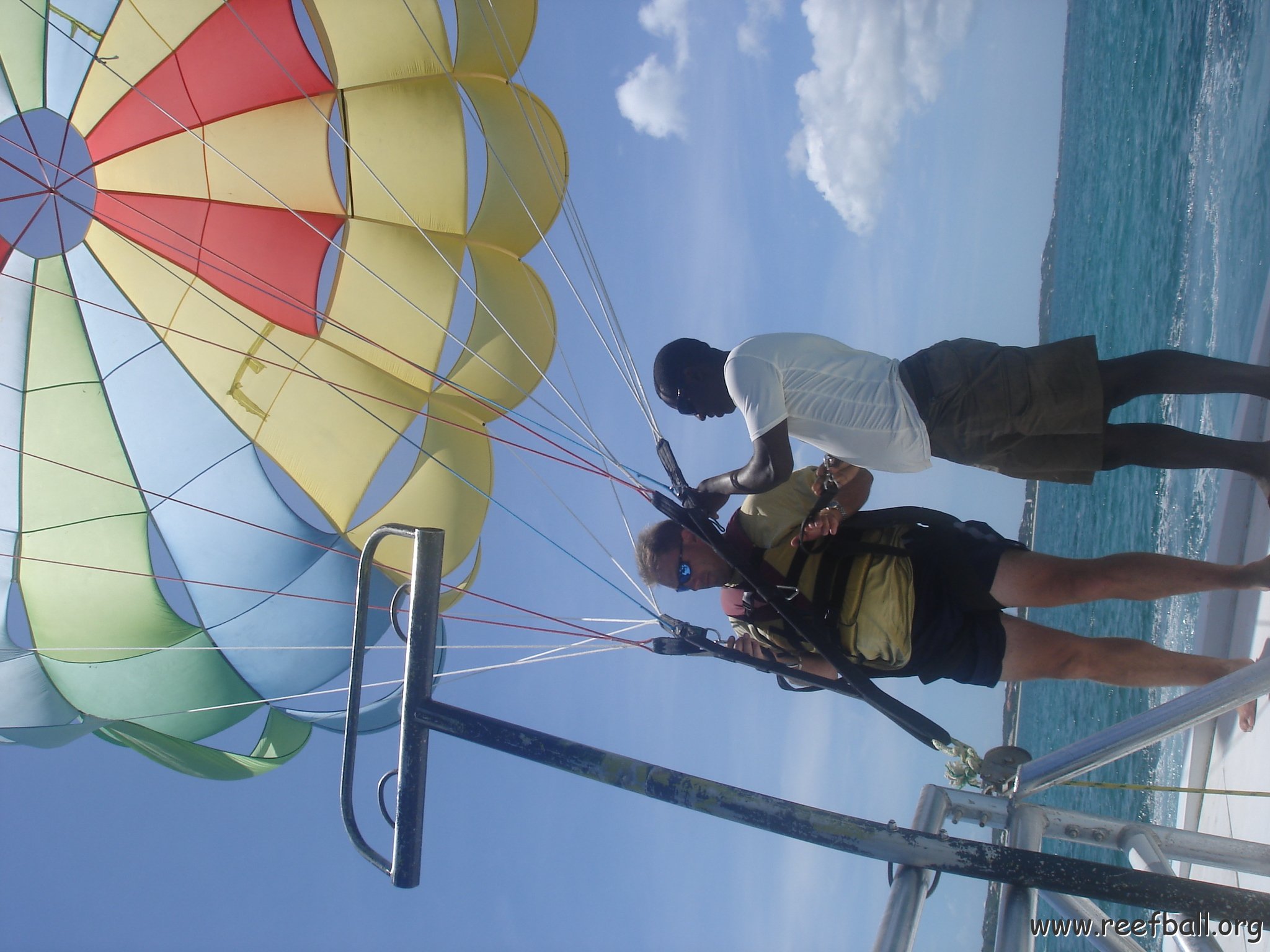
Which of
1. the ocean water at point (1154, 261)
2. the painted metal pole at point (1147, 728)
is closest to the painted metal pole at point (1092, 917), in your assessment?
the painted metal pole at point (1147, 728)

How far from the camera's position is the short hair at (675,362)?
251cm

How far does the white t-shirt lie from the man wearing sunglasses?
0.21m

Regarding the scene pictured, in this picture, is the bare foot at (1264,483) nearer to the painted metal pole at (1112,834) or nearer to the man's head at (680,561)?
the painted metal pole at (1112,834)

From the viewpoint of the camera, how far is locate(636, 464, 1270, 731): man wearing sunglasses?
2.43m

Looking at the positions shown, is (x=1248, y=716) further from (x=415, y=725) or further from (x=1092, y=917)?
(x=415, y=725)

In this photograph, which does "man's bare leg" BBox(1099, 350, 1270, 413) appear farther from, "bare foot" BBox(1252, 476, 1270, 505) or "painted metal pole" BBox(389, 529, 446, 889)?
"painted metal pole" BBox(389, 529, 446, 889)

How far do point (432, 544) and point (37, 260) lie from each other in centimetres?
462

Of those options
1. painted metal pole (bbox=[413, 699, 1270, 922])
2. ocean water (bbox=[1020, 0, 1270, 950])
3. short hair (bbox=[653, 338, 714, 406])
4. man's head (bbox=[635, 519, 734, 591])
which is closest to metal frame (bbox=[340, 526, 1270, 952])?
painted metal pole (bbox=[413, 699, 1270, 922])

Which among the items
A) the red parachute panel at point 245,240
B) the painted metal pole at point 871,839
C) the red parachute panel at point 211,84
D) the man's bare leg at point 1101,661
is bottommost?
the painted metal pole at point 871,839

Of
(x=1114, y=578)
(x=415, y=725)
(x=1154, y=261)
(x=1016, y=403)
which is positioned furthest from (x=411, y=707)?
(x=1154, y=261)

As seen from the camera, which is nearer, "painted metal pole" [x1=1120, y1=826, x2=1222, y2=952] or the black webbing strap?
"painted metal pole" [x1=1120, y1=826, x2=1222, y2=952]

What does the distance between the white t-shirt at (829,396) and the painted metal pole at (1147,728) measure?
3.04ft

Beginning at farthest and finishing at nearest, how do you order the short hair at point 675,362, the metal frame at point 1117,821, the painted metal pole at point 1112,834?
the short hair at point 675,362
the painted metal pole at point 1112,834
the metal frame at point 1117,821

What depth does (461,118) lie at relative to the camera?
459cm
